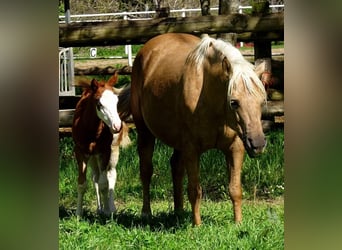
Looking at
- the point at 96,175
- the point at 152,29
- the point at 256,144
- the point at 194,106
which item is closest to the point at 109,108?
the point at 96,175

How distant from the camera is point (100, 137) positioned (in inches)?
163

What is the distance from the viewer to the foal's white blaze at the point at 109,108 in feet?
12.7

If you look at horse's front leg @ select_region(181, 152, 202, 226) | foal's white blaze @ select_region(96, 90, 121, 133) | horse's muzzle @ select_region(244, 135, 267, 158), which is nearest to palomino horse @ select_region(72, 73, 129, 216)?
foal's white blaze @ select_region(96, 90, 121, 133)

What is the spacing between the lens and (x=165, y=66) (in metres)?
3.84

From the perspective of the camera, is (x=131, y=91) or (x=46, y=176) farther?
(x=131, y=91)

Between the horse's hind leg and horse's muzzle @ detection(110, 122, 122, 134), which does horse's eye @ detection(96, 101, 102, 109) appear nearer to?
horse's muzzle @ detection(110, 122, 122, 134)

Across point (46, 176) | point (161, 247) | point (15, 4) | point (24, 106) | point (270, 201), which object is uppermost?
point (15, 4)

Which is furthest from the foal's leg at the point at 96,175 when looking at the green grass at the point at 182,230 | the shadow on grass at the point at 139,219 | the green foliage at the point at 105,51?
the green foliage at the point at 105,51

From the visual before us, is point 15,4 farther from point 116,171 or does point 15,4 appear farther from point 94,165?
point 94,165

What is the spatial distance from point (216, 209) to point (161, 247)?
0.71m

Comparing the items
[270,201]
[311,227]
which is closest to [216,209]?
[270,201]

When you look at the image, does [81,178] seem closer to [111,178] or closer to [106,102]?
[111,178]

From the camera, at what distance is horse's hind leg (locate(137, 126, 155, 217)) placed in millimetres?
3799

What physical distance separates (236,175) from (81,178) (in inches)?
42.2
